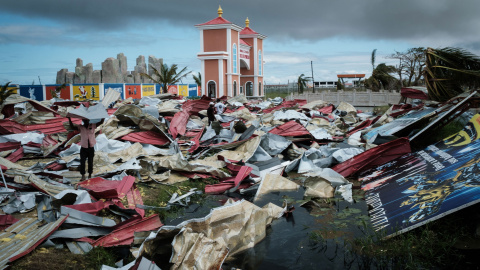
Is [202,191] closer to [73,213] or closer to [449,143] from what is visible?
[73,213]

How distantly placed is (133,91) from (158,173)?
20727mm

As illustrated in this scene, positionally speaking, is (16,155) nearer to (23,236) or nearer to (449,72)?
(23,236)

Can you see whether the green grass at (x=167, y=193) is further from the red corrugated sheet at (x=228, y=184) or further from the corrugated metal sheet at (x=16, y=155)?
the corrugated metal sheet at (x=16, y=155)

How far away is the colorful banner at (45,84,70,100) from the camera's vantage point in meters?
23.3

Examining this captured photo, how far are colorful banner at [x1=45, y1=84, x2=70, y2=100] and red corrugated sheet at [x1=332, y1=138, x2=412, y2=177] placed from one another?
20.1 m

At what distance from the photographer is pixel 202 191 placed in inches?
254

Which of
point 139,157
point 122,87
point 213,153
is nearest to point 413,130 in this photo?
point 213,153

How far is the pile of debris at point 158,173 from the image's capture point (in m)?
3.89

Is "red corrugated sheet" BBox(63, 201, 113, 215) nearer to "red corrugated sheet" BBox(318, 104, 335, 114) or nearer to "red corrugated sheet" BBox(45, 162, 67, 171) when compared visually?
"red corrugated sheet" BBox(45, 162, 67, 171)

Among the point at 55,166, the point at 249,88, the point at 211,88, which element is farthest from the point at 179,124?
the point at 249,88

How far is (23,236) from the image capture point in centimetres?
388

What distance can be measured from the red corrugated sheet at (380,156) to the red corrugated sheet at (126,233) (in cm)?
399

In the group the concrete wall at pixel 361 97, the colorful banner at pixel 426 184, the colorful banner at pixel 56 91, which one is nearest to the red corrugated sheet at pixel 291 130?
the colorful banner at pixel 426 184

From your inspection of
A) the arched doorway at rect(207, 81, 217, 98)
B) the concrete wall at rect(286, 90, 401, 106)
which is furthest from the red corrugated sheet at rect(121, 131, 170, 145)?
the concrete wall at rect(286, 90, 401, 106)
